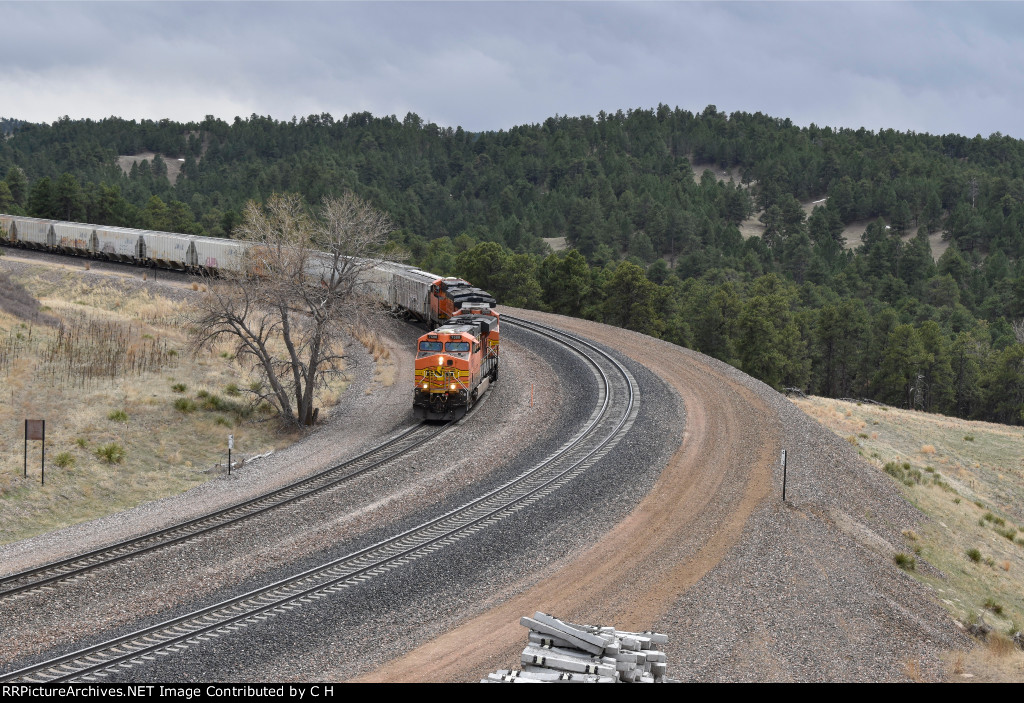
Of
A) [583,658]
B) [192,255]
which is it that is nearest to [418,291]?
[192,255]

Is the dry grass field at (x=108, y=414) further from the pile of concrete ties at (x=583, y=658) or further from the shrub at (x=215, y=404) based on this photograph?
the pile of concrete ties at (x=583, y=658)

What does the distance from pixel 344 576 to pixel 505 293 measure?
60797 mm

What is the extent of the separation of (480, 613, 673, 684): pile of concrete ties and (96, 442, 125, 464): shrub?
19382 mm

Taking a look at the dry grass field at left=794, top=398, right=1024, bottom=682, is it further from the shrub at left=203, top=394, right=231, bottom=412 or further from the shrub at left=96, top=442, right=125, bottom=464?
the shrub at left=203, top=394, right=231, bottom=412

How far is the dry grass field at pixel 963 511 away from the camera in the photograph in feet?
72.4

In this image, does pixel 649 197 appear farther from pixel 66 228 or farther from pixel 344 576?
pixel 344 576

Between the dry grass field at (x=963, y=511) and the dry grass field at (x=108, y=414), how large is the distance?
21715 mm

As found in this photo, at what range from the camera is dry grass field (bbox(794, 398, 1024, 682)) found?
869 inches

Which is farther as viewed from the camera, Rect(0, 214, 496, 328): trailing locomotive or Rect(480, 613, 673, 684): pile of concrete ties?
Rect(0, 214, 496, 328): trailing locomotive

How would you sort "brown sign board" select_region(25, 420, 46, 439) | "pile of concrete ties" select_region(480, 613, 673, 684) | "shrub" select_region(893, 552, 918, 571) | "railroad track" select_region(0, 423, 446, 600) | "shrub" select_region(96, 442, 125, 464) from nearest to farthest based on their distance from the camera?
"pile of concrete ties" select_region(480, 613, 673, 684), "railroad track" select_region(0, 423, 446, 600), "shrub" select_region(893, 552, 918, 571), "brown sign board" select_region(25, 420, 46, 439), "shrub" select_region(96, 442, 125, 464)

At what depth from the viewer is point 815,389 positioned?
311 ft

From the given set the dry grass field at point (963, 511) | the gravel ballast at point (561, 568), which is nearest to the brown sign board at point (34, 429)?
the gravel ballast at point (561, 568)

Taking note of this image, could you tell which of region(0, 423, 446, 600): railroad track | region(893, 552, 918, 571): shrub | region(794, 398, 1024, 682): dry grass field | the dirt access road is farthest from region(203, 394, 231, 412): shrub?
region(794, 398, 1024, 682): dry grass field
